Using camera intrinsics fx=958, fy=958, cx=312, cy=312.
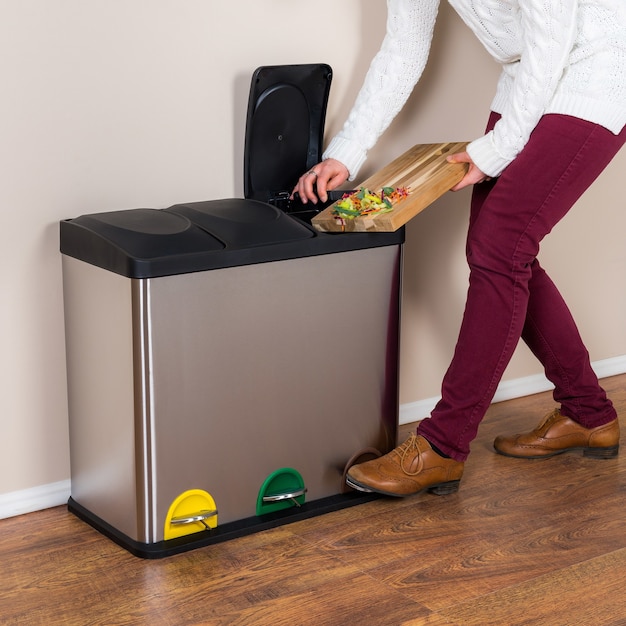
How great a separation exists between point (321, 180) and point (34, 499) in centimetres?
82

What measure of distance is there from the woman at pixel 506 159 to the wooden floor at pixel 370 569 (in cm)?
14

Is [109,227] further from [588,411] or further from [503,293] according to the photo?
[588,411]

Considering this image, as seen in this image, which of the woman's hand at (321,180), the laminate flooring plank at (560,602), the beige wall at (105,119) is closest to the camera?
the laminate flooring plank at (560,602)

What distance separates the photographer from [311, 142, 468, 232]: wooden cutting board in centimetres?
170

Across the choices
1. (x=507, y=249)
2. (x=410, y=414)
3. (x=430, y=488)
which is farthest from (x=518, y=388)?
(x=507, y=249)

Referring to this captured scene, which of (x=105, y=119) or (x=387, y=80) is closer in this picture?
(x=105, y=119)

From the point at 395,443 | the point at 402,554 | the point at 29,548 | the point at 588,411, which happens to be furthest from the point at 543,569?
the point at 29,548

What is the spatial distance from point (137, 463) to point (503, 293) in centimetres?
74

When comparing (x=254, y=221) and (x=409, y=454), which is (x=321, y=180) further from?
(x=409, y=454)

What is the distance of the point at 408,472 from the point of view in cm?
183

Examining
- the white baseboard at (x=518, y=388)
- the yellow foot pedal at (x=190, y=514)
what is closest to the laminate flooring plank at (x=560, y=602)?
the yellow foot pedal at (x=190, y=514)

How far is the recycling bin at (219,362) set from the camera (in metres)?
1.58

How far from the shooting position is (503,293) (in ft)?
5.89

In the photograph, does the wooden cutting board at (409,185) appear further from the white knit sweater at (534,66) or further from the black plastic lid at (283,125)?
the black plastic lid at (283,125)
